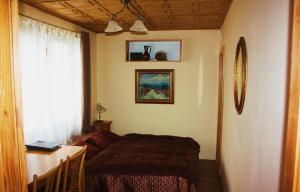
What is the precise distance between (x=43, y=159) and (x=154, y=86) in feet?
9.55

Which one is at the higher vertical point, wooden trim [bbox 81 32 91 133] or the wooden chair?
wooden trim [bbox 81 32 91 133]

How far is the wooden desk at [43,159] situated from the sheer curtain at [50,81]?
25.7 inches

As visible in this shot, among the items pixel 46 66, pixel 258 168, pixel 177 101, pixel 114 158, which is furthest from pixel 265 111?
pixel 177 101

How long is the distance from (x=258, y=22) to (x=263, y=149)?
800 mm

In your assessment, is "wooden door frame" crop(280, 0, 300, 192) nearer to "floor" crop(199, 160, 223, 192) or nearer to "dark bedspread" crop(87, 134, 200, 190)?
"dark bedspread" crop(87, 134, 200, 190)

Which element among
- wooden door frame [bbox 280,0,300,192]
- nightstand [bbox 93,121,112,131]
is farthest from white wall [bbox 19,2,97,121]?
Result: wooden door frame [bbox 280,0,300,192]

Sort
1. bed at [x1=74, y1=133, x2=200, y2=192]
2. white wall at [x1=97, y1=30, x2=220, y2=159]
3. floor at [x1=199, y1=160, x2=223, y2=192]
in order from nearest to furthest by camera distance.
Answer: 1. bed at [x1=74, y1=133, x2=200, y2=192]
2. floor at [x1=199, y1=160, x2=223, y2=192]
3. white wall at [x1=97, y1=30, x2=220, y2=159]

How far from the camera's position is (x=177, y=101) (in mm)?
5133

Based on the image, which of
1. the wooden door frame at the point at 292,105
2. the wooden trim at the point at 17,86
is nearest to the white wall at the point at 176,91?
the wooden door frame at the point at 292,105

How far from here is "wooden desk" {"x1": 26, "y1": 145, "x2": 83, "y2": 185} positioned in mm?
2286

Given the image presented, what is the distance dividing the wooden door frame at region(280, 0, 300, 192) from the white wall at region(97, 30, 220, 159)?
4031 millimetres

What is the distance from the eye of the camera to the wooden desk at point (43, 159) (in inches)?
90.0

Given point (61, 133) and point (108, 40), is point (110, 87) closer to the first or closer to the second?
point (108, 40)

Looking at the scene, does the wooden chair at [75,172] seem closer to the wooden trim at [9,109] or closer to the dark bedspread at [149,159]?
the dark bedspread at [149,159]
